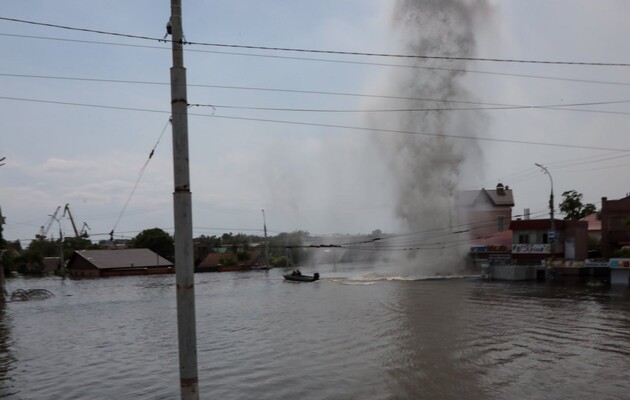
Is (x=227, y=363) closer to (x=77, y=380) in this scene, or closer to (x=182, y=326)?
(x=77, y=380)

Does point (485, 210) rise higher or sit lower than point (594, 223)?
higher

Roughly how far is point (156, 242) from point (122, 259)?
60.4 feet

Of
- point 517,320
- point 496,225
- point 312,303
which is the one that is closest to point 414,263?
point 496,225

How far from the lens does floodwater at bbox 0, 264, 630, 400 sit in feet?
64.4

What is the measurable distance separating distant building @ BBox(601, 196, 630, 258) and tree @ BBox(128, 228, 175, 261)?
10868 centimetres

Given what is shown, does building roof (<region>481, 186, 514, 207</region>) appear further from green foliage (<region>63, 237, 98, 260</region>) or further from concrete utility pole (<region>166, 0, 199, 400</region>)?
green foliage (<region>63, 237, 98, 260</region>)

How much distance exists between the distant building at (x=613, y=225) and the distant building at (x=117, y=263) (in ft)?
303

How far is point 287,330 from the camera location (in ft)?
114

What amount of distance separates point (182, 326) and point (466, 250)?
9255 centimetres

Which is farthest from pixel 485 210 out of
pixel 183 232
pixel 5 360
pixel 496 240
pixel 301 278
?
pixel 183 232

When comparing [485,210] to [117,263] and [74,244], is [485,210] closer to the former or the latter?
[117,263]

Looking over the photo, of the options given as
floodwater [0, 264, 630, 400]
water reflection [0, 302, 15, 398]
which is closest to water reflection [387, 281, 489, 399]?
floodwater [0, 264, 630, 400]

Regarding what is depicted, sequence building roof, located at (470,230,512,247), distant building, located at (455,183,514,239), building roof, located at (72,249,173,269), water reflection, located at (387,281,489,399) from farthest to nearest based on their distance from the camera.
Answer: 1. building roof, located at (72,249,173,269)
2. distant building, located at (455,183,514,239)
3. building roof, located at (470,230,512,247)
4. water reflection, located at (387,281,489,399)

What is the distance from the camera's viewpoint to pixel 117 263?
129125mm
